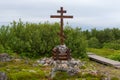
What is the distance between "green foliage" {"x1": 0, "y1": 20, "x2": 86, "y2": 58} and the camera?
30.2 meters

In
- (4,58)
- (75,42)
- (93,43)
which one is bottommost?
(93,43)

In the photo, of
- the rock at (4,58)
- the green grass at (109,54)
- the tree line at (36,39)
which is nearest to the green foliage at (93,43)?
the green grass at (109,54)

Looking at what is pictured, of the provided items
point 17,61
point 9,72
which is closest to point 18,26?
point 17,61

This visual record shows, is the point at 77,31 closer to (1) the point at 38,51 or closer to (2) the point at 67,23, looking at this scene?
(2) the point at 67,23

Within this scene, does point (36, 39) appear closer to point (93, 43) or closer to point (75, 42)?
point (75, 42)

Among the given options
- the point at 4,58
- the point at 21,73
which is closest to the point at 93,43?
the point at 4,58

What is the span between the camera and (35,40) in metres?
30.3

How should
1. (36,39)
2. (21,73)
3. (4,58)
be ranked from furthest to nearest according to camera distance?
1. (36,39)
2. (4,58)
3. (21,73)

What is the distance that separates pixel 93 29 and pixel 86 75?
173ft

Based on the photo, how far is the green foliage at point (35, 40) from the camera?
30250 mm

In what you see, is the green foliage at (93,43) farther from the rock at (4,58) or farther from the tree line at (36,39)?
the rock at (4,58)

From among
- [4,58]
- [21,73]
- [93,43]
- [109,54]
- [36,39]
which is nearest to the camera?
[21,73]

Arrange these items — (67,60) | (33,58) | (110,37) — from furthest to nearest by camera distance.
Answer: (110,37) → (33,58) → (67,60)

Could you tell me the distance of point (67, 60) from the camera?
23.8 meters
